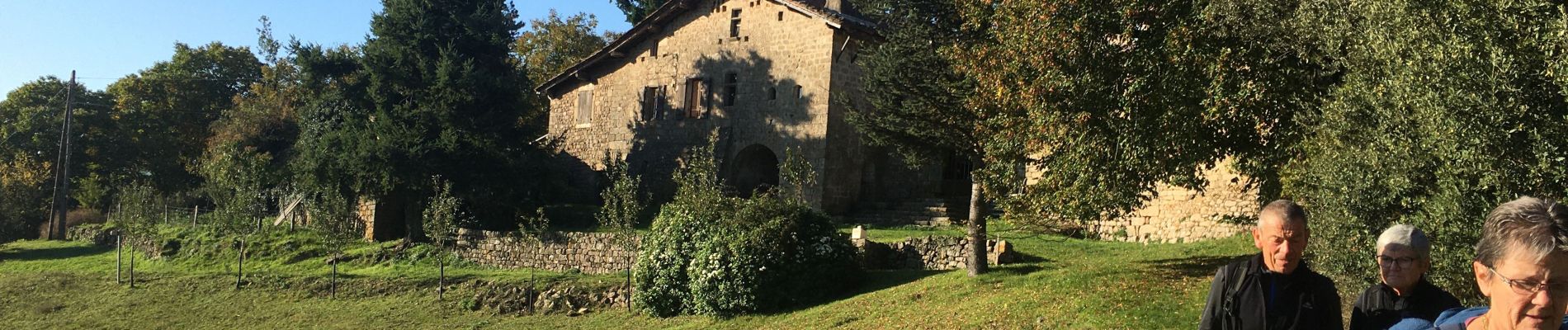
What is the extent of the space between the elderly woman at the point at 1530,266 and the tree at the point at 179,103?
152 feet

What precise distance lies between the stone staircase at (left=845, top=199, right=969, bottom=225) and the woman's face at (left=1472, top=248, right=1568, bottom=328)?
2057cm

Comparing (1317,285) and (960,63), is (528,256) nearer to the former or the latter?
(960,63)

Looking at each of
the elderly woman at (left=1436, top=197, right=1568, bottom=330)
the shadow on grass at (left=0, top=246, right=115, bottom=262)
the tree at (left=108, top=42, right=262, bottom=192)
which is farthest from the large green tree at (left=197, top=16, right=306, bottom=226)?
the elderly woman at (left=1436, top=197, right=1568, bottom=330)

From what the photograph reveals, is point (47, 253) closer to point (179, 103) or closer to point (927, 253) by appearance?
point (179, 103)

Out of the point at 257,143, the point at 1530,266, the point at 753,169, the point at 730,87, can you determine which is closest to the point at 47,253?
the point at 257,143

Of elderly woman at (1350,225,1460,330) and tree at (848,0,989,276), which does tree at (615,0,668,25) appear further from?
elderly woman at (1350,225,1460,330)

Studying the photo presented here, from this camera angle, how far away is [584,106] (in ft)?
110

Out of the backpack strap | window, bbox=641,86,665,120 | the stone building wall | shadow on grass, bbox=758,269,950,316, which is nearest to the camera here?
the backpack strap

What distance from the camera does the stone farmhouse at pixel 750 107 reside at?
26.2 metres

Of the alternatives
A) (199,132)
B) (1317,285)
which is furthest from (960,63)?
(199,132)

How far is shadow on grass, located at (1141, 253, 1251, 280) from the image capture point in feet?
45.6

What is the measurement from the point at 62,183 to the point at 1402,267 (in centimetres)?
5101

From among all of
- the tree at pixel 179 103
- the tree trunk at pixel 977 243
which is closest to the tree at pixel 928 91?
the tree trunk at pixel 977 243

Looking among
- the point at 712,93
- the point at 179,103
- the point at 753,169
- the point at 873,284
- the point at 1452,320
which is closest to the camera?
the point at 1452,320
